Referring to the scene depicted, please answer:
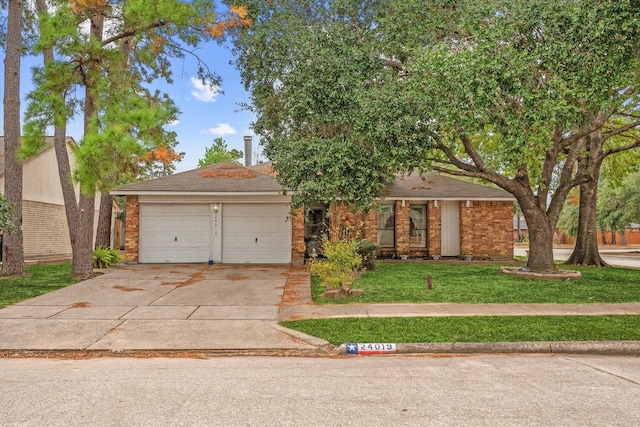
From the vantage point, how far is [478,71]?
371 inches

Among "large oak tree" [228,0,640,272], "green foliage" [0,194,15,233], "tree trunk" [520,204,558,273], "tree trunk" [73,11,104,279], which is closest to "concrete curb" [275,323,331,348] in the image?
"large oak tree" [228,0,640,272]

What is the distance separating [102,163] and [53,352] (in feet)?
18.2

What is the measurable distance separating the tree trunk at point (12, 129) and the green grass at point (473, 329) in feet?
33.1

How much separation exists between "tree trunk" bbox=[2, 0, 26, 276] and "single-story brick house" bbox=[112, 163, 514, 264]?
350 cm

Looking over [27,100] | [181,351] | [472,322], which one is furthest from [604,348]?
[27,100]

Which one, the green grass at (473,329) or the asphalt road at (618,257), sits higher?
the green grass at (473,329)

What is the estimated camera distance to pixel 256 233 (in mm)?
16516

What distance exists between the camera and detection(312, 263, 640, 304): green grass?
30.2ft

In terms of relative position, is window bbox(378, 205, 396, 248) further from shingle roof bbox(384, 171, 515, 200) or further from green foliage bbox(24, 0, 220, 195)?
green foliage bbox(24, 0, 220, 195)

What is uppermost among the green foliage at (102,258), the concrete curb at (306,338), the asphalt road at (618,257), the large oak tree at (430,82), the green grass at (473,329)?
the large oak tree at (430,82)

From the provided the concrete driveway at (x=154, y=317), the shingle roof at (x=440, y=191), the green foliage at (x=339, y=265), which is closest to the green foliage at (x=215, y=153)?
the shingle roof at (x=440, y=191)

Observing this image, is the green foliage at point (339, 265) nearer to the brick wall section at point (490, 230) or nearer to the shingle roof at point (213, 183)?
the shingle roof at point (213, 183)

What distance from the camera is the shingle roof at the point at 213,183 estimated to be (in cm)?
1591

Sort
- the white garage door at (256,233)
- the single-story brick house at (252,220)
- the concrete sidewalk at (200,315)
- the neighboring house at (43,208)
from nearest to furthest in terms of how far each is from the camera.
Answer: the concrete sidewalk at (200,315)
the single-story brick house at (252,220)
the white garage door at (256,233)
the neighboring house at (43,208)
